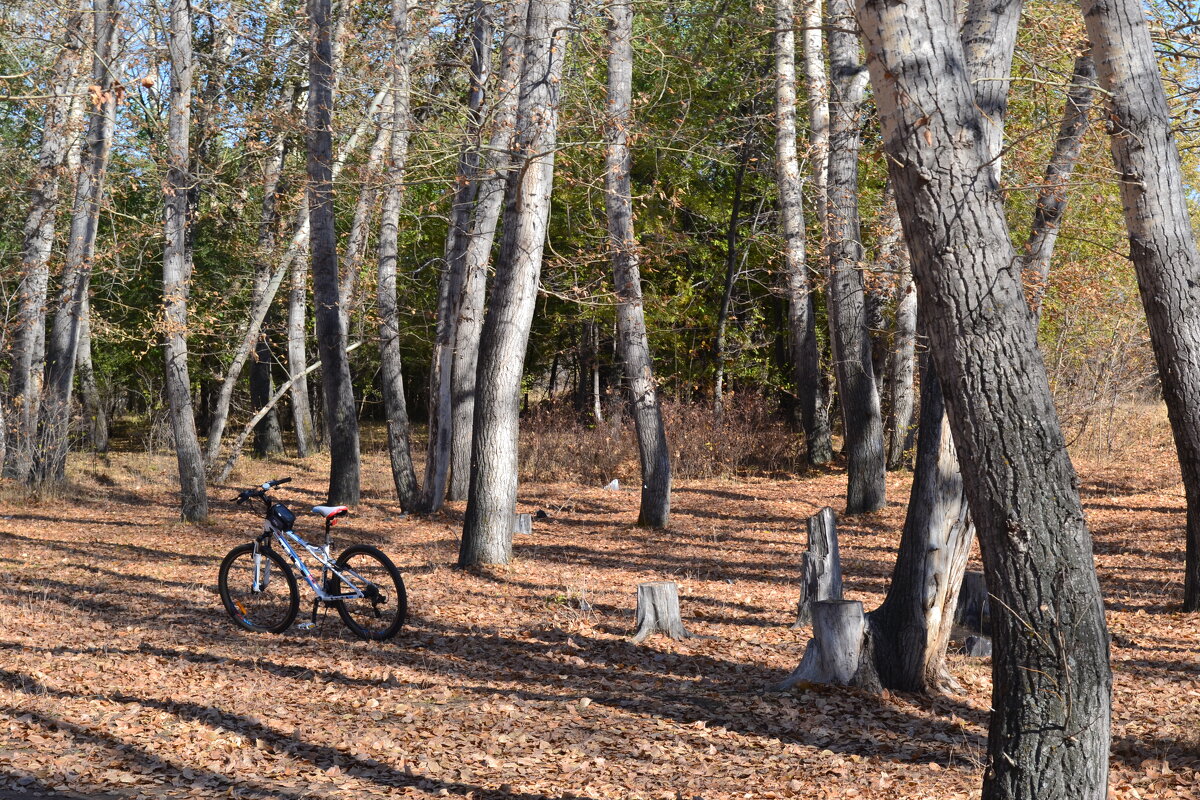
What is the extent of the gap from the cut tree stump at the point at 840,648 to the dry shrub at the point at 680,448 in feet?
41.7

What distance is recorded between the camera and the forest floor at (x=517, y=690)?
544 centimetres

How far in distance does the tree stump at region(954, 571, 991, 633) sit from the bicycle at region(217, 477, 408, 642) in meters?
4.33

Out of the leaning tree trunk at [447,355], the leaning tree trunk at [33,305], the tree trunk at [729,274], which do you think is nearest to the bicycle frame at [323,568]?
the leaning tree trunk at [447,355]

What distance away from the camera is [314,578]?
27.1ft

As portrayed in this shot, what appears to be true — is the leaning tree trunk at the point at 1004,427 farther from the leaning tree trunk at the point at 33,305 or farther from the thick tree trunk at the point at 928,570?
the leaning tree trunk at the point at 33,305

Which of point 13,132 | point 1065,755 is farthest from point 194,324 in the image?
point 1065,755

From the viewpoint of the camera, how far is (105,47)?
14.5 meters

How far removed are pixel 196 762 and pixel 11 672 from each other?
242 centimetres

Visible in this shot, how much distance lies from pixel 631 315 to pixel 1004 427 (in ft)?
34.1

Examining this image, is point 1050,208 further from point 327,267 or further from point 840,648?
point 327,267

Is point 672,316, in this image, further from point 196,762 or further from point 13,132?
point 196,762

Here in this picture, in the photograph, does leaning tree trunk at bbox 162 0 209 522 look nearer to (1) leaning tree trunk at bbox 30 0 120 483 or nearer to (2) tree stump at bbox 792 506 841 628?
(1) leaning tree trunk at bbox 30 0 120 483

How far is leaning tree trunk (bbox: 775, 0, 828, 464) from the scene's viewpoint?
15.7 meters

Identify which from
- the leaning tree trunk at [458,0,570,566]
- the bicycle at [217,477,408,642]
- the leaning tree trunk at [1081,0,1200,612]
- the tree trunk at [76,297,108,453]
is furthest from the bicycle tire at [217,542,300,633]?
the tree trunk at [76,297,108,453]
